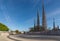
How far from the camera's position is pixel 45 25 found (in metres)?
60.8

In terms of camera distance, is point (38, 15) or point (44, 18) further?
point (38, 15)

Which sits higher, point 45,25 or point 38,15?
point 38,15

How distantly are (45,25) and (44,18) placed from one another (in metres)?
3.65

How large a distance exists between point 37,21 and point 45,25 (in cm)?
573

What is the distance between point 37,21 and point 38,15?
3.83 m

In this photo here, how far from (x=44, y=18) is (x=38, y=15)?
474 cm

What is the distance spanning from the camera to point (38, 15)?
62531 mm

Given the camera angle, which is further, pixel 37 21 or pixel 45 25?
pixel 37 21

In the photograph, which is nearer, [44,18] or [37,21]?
[44,18]

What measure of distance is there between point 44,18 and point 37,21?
745cm

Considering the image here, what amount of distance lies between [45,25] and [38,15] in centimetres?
516

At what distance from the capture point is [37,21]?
6544 cm
